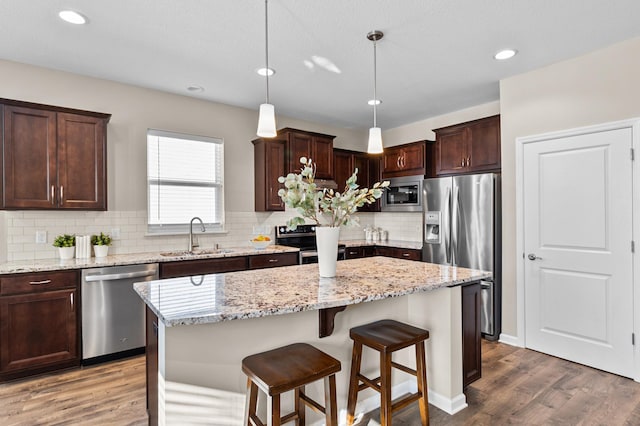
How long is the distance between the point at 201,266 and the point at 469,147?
3.40 meters

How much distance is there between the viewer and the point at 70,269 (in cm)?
301

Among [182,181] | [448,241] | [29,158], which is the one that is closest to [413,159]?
[448,241]

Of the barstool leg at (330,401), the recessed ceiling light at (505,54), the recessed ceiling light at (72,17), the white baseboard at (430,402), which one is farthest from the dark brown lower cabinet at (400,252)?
the recessed ceiling light at (72,17)

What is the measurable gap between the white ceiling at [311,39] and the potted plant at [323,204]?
4.12 feet

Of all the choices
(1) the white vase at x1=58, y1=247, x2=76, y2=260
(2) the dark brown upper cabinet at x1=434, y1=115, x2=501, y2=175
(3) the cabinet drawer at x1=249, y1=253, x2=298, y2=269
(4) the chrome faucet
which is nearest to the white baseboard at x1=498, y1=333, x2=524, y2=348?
(2) the dark brown upper cabinet at x1=434, y1=115, x2=501, y2=175

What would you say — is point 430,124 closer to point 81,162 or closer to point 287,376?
point 81,162

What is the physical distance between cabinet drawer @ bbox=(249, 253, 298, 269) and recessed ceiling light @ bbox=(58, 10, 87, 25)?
256 cm

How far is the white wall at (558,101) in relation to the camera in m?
2.91

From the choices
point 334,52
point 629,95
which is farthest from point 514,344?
point 334,52

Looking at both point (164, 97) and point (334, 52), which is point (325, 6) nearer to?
point (334, 52)

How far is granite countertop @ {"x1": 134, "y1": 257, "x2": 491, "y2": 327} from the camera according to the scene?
1.51m

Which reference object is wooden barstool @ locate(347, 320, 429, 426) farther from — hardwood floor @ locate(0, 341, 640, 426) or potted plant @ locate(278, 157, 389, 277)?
potted plant @ locate(278, 157, 389, 277)

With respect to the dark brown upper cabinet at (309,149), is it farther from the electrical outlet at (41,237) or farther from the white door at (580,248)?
the electrical outlet at (41,237)

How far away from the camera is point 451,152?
447cm
